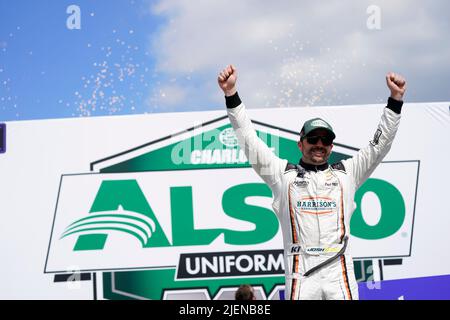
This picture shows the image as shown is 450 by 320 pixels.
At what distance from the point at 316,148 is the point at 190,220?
3.01m

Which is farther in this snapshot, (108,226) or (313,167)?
(108,226)

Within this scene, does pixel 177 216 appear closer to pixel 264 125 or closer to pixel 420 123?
pixel 264 125

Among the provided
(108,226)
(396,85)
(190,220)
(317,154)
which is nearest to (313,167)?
(317,154)

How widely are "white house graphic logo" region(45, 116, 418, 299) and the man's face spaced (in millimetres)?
2810

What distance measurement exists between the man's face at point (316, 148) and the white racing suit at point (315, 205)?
0.06 metres

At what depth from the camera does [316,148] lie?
2.80m

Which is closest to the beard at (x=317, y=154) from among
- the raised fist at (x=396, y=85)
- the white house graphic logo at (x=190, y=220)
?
the raised fist at (x=396, y=85)

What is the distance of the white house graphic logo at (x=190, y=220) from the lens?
5.47m

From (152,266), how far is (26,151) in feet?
6.62

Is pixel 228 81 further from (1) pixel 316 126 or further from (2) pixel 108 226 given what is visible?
(2) pixel 108 226

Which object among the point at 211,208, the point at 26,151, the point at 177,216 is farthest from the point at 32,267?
the point at 211,208

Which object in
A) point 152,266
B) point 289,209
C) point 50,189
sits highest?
point 50,189

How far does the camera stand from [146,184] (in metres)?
5.64
